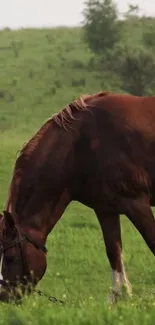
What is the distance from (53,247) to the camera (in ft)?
42.1

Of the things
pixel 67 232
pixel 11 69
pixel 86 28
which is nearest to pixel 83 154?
pixel 67 232

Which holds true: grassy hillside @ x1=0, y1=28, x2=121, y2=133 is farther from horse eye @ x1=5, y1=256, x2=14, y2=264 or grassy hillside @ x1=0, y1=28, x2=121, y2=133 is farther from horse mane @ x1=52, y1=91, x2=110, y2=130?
horse eye @ x1=5, y1=256, x2=14, y2=264

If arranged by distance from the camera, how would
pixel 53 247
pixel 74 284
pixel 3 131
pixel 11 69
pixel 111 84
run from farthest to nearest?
pixel 11 69 → pixel 111 84 → pixel 3 131 → pixel 53 247 → pixel 74 284

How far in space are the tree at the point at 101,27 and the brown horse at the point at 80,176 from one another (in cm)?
3391

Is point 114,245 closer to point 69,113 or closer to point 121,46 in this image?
point 69,113

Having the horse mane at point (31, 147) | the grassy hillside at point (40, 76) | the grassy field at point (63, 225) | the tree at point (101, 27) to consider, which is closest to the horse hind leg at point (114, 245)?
the grassy field at point (63, 225)

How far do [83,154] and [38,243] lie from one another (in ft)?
3.27

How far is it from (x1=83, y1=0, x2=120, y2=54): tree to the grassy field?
918mm

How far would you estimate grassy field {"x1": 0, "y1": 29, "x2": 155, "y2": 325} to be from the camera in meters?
5.51

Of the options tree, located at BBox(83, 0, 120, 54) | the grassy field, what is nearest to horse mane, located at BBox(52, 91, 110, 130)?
the grassy field

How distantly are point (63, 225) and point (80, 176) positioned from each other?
7.75 meters

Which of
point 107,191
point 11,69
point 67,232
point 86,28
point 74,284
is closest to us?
point 107,191

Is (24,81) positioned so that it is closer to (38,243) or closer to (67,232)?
(67,232)

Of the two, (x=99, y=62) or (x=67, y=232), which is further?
(x=99, y=62)
